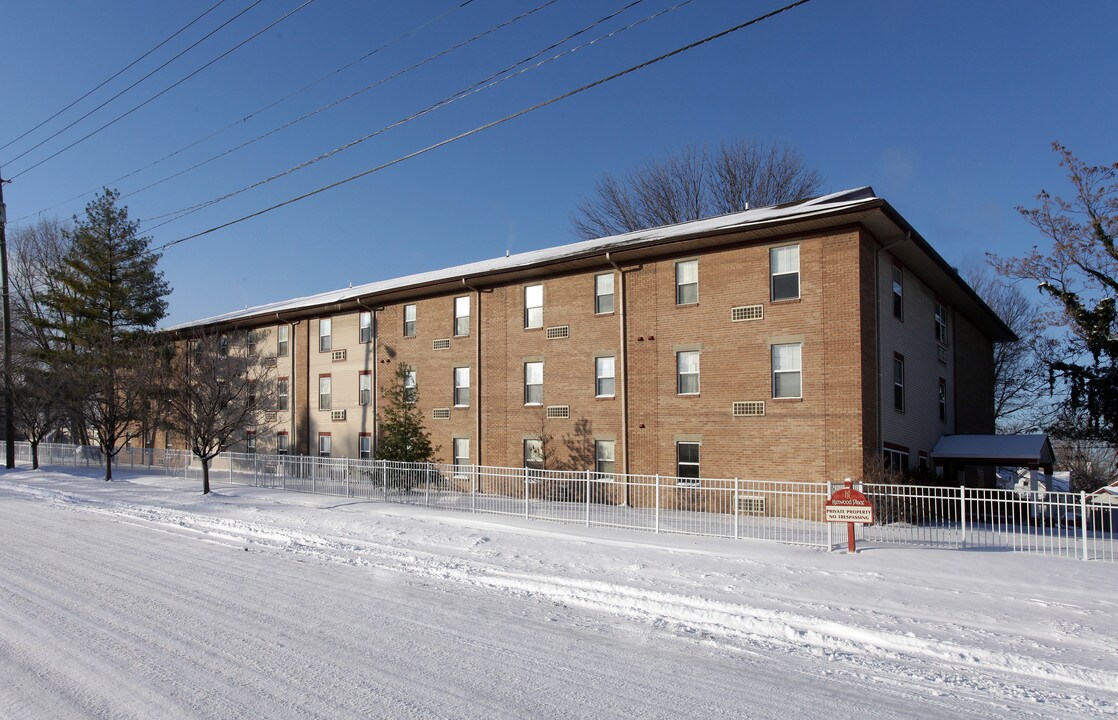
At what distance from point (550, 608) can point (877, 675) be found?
3.86m

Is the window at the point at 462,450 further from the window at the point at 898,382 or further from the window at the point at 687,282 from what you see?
the window at the point at 898,382

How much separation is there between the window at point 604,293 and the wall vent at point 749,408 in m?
5.16

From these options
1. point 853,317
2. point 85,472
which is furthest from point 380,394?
point 853,317

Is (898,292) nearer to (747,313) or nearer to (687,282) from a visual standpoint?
(747,313)

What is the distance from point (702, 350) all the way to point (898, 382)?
552 cm

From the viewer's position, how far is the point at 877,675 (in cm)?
686

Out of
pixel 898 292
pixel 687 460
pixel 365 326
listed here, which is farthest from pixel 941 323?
pixel 365 326

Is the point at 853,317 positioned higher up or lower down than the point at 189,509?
higher up

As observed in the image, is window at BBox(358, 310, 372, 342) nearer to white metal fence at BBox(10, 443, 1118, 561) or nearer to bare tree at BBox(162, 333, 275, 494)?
bare tree at BBox(162, 333, 275, 494)

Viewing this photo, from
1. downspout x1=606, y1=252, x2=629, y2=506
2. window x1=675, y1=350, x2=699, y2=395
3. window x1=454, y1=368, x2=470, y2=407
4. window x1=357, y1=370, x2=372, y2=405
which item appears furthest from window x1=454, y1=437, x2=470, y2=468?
window x1=675, y1=350, x2=699, y2=395

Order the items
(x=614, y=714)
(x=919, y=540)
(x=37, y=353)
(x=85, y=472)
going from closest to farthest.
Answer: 1. (x=614, y=714)
2. (x=919, y=540)
3. (x=85, y=472)
4. (x=37, y=353)

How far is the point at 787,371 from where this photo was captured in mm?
20750

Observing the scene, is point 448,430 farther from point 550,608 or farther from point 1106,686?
point 1106,686

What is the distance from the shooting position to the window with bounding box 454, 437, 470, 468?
2805cm
